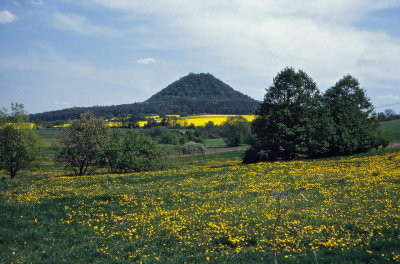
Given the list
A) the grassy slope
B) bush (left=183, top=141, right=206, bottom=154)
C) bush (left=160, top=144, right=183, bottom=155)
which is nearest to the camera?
the grassy slope

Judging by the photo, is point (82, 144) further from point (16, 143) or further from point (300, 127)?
point (300, 127)

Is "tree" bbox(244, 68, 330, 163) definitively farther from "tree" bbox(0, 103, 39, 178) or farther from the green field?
"tree" bbox(0, 103, 39, 178)

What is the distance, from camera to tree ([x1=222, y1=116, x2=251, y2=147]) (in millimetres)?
87812

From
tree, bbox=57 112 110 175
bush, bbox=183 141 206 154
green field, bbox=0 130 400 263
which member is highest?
tree, bbox=57 112 110 175

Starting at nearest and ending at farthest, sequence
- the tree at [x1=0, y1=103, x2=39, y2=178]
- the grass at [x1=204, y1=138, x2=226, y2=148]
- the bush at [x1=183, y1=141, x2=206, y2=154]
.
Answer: the tree at [x1=0, y1=103, x2=39, y2=178]
the bush at [x1=183, y1=141, x2=206, y2=154]
the grass at [x1=204, y1=138, x2=226, y2=148]

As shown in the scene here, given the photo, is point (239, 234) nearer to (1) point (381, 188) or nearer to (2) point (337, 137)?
(1) point (381, 188)

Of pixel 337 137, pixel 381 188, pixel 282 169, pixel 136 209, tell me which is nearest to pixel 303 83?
pixel 337 137

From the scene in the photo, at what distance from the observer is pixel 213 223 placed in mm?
11109

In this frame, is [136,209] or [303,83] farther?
[303,83]

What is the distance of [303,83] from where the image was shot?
116 feet

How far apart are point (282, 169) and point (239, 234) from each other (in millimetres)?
14395

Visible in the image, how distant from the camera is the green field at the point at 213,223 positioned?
27.6 ft

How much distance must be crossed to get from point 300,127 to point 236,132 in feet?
186

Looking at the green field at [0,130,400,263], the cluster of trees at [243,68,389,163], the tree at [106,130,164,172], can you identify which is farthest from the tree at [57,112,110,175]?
the cluster of trees at [243,68,389,163]
